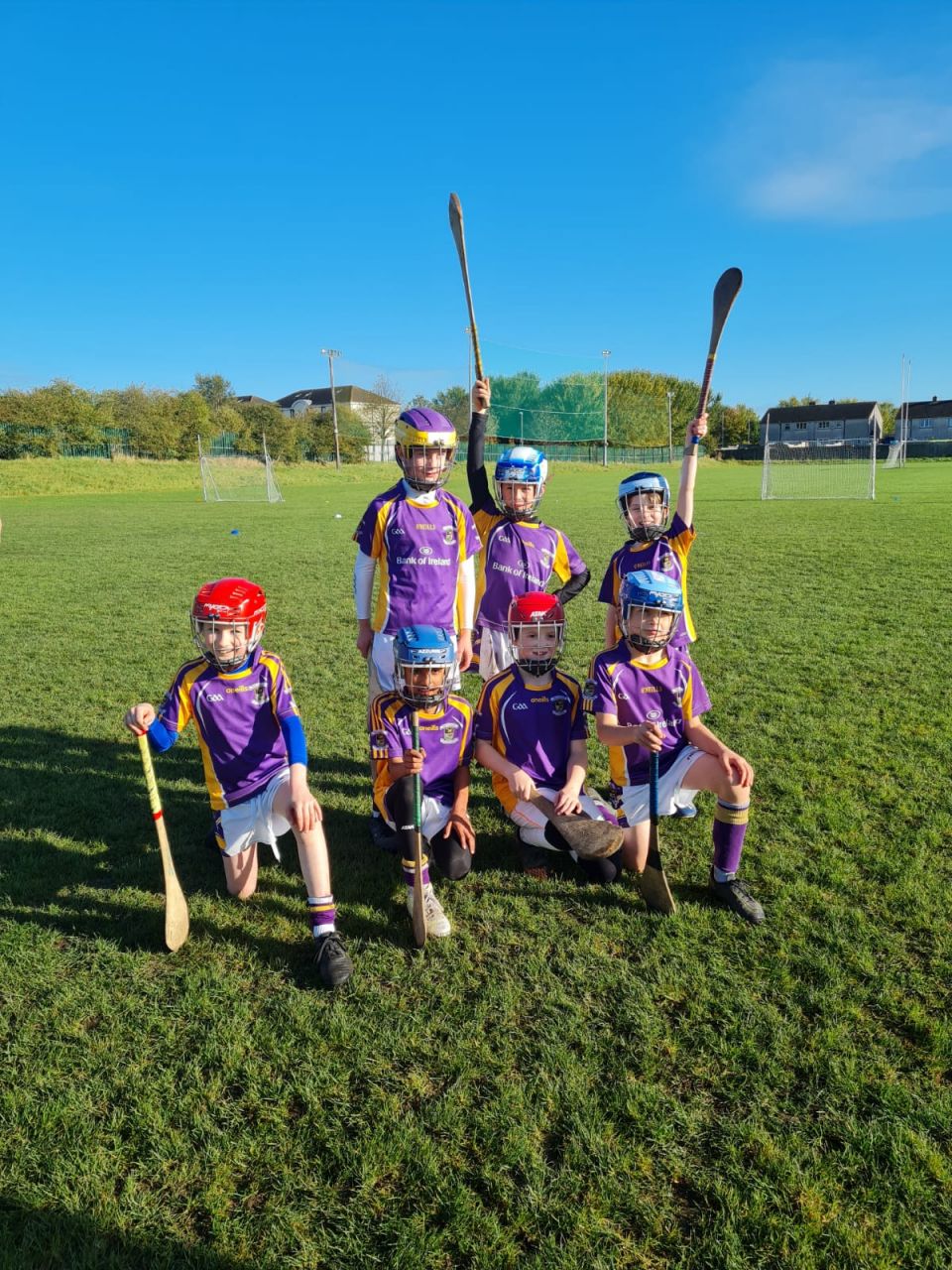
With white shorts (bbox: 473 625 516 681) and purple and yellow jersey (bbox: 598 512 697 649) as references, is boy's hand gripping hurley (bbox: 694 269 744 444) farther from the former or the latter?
white shorts (bbox: 473 625 516 681)

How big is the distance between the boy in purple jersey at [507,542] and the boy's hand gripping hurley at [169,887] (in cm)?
230

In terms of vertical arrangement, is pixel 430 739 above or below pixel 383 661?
below

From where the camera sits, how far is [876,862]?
410 centimetres

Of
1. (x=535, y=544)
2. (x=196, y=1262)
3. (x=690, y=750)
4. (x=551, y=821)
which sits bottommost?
(x=196, y=1262)

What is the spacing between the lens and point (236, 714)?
3832 millimetres

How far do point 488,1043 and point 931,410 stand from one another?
113m

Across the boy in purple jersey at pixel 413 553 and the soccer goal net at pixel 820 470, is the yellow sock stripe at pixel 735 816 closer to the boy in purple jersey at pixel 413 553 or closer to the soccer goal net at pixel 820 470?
the boy in purple jersey at pixel 413 553

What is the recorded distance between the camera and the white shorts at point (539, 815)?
13.5 feet

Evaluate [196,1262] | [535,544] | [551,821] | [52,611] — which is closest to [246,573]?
[52,611]

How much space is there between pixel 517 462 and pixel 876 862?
3106 millimetres

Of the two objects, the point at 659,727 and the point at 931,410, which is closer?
the point at 659,727

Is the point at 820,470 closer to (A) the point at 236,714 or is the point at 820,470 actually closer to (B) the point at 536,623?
(B) the point at 536,623

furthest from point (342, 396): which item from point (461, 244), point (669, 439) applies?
point (461, 244)

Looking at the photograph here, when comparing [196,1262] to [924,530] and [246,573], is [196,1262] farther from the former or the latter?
[924,530]
